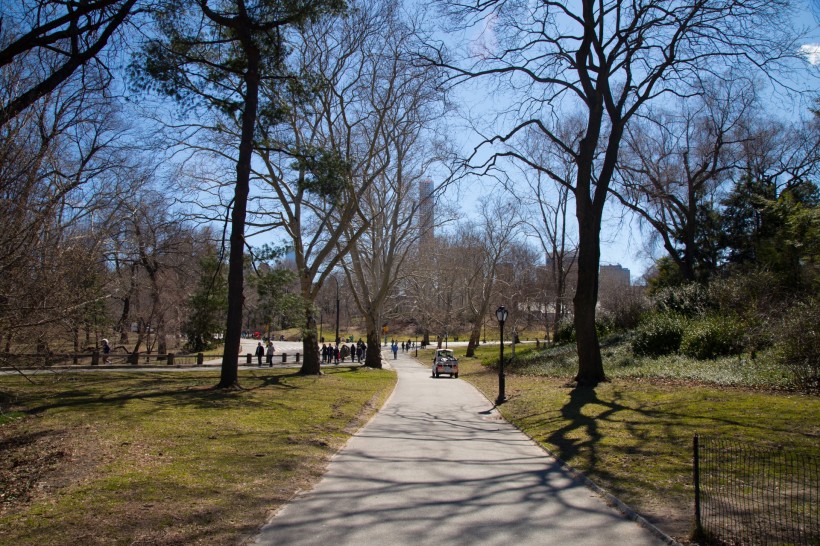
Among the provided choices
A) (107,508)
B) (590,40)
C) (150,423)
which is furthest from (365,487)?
(590,40)

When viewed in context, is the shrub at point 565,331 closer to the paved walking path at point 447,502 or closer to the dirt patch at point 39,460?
the paved walking path at point 447,502

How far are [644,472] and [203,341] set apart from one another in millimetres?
50615

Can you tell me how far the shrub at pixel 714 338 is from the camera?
64.4 ft

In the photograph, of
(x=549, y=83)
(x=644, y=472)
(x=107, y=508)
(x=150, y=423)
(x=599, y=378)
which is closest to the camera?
(x=107, y=508)

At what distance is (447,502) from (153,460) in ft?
15.0

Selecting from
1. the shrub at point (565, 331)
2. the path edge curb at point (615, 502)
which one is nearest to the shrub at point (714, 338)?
the path edge curb at point (615, 502)

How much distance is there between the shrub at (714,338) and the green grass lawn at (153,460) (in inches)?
492

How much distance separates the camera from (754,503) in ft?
20.7

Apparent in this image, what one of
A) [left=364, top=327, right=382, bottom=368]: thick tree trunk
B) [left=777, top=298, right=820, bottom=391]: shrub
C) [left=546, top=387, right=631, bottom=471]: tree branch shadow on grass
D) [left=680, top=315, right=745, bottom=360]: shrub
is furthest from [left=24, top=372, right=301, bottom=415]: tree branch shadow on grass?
[left=364, top=327, right=382, bottom=368]: thick tree trunk

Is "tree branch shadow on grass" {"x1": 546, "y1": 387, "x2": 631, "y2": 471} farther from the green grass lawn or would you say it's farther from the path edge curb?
the green grass lawn

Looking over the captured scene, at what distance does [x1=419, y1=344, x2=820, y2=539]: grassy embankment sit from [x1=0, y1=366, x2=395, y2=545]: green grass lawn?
438cm

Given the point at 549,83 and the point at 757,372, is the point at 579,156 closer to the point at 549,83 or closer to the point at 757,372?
the point at 549,83

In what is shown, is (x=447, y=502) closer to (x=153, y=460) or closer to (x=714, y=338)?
(x=153, y=460)

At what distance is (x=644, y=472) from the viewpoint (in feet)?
27.3
